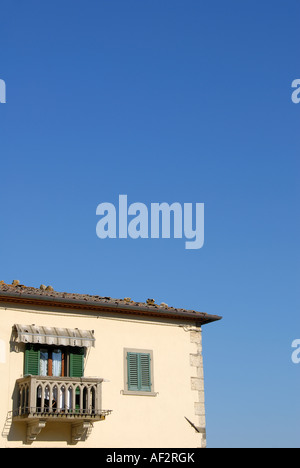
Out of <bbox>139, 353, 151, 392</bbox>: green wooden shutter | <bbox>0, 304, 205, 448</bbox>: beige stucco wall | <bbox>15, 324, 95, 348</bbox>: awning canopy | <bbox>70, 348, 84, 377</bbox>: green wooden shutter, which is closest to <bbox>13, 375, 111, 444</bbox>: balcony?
<bbox>0, 304, 205, 448</bbox>: beige stucco wall

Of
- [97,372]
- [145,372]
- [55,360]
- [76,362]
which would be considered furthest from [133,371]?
[55,360]

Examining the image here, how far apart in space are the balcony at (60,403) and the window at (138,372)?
5.09 ft

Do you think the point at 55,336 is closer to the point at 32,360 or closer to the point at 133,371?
the point at 32,360

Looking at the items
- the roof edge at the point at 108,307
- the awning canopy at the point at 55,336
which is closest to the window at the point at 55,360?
the awning canopy at the point at 55,336

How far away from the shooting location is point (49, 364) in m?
24.3

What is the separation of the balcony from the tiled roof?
101 inches

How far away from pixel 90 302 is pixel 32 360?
2.78 meters

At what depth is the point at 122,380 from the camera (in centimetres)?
2534

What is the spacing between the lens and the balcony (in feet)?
74.8

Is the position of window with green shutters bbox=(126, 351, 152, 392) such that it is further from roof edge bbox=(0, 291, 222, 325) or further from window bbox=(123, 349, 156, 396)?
roof edge bbox=(0, 291, 222, 325)

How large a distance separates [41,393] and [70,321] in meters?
2.94

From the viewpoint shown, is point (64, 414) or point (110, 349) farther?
point (110, 349)
